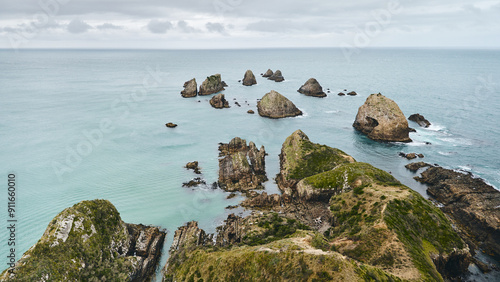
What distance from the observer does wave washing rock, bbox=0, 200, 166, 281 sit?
26141 mm

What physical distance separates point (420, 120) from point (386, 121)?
25.0m

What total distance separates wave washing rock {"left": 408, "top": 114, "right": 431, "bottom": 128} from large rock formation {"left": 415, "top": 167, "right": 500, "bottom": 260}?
3999cm

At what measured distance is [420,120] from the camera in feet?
304

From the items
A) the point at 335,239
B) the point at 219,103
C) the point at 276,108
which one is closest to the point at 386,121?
the point at 276,108

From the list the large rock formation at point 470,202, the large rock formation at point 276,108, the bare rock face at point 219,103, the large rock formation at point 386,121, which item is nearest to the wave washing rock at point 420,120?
the large rock formation at point 386,121

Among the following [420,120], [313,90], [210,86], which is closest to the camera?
[420,120]

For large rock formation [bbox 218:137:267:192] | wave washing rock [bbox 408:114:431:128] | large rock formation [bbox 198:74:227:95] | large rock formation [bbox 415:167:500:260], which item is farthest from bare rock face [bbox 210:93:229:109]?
large rock formation [bbox 415:167:500:260]

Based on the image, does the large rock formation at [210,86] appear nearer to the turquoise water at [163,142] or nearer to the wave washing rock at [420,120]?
the turquoise water at [163,142]

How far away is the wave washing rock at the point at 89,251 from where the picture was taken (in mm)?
26141

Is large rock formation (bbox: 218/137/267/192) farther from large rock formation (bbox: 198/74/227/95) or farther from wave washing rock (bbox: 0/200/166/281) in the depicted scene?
large rock formation (bbox: 198/74/227/95)

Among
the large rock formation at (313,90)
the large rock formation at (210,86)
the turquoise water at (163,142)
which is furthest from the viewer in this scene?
the large rock formation at (210,86)

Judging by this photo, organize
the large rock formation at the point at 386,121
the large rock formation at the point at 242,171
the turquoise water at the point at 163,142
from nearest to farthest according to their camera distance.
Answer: the turquoise water at the point at 163,142, the large rock formation at the point at 242,171, the large rock formation at the point at 386,121

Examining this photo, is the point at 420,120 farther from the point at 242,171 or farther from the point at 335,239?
the point at 335,239

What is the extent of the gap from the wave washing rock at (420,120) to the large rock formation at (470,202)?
131ft
